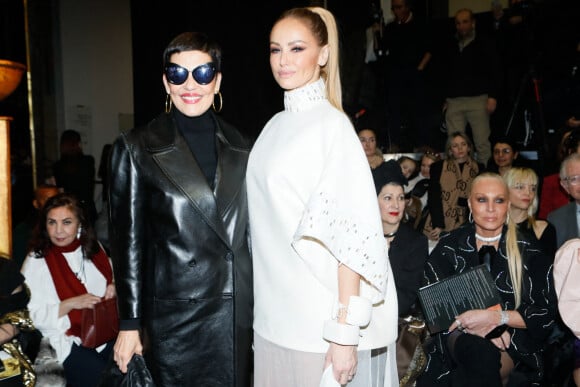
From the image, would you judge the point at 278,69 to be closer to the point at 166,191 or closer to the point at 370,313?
the point at 166,191

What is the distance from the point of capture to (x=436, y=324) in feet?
10.0

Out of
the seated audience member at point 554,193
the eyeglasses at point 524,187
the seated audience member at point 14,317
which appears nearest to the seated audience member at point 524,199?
the eyeglasses at point 524,187

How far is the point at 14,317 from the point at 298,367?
1.79m

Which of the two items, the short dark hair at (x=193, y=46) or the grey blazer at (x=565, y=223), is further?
the grey blazer at (x=565, y=223)

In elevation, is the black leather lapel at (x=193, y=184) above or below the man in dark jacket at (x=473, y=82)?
below

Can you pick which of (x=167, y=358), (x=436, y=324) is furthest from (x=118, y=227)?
(x=436, y=324)

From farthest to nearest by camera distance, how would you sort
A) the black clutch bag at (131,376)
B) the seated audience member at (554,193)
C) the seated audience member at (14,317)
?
the seated audience member at (554,193) < the seated audience member at (14,317) < the black clutch bag at (131,376)

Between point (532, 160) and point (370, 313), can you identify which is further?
point (532, 160)

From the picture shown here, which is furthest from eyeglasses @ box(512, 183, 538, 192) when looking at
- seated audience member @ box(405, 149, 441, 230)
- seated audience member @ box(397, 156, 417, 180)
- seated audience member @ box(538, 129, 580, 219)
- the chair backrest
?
seated audience member @ box(397, 156, 417, 180)

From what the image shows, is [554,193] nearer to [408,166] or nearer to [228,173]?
[408,166]

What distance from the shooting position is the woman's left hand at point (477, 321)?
118 inches

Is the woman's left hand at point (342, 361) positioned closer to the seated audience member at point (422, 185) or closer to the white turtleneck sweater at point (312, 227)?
the white turtleneck sweater at point (312, 227)

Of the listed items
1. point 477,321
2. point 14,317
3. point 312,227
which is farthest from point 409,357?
point 14,317

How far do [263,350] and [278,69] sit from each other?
83 cm
